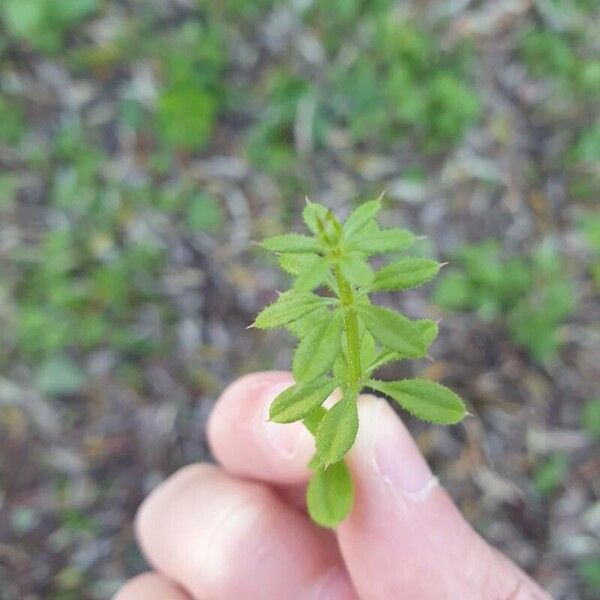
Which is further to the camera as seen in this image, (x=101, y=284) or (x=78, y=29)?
→ (x=78, y=29)

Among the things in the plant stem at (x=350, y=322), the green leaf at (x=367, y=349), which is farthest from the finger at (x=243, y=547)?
the plant stem at (x=350, y=322)

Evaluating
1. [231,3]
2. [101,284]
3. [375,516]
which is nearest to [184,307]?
[101,284]

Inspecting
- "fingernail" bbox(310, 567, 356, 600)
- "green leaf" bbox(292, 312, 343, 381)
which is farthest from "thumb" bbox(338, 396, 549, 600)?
"green leaf" bbox(292, 312, 343, 381)

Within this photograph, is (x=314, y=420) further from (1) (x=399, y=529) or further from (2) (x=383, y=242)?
(1) (x=399, y=529)

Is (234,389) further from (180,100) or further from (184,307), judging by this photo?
(180,100)

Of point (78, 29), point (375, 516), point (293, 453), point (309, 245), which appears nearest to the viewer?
point (309, 245)

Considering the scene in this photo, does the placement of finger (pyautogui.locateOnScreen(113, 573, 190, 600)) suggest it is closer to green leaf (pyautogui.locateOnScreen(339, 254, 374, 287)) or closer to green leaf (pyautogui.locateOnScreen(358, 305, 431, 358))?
green leaf (pyautogui.locateOnScreen(358, 305, 431, 358))
